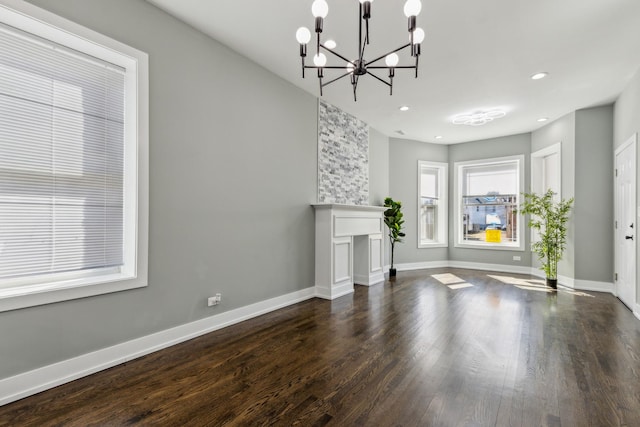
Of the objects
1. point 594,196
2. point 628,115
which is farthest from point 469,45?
point 594,196

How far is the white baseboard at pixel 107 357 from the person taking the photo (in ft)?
6.33

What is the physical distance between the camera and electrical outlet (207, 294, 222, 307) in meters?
3.05

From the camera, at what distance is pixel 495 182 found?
680 centimetres

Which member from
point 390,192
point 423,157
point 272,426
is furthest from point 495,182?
point 272,426

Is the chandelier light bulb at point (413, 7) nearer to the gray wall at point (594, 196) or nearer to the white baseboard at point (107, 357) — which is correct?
the white baseboard at point (107, 357)

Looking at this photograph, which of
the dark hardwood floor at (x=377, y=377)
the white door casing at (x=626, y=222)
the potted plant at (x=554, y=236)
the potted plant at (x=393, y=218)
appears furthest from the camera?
the potted plant at (x=393, y=218)

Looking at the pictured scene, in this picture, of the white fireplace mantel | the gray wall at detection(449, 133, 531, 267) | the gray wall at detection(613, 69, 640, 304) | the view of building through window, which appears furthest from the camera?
the view of building through window

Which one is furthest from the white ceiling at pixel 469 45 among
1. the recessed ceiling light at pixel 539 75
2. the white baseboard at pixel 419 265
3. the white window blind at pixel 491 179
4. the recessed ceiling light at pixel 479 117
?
the white baseboard at pixel 419 265

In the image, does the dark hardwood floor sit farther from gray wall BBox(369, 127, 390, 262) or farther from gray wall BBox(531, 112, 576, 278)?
gray wall BBox(369, 127, 390, 262)

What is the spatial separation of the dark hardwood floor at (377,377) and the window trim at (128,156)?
2.11ft

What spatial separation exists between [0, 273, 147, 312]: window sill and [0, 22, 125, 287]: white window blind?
99 mm

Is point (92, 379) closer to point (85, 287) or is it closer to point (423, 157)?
point (85, 287)

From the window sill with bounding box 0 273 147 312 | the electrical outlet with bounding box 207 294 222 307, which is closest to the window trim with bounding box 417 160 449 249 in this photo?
the electrical outlet with bounding box 207 294 222 307

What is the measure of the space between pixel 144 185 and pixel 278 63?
2.11m
